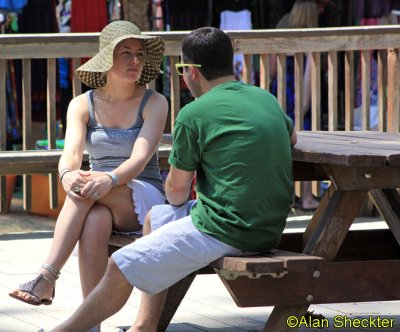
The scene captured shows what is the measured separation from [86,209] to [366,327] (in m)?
1.48

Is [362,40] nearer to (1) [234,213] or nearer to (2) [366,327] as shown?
(2) [366,327]

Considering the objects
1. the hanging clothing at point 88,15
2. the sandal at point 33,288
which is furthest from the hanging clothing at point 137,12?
the sandal at point 33,288

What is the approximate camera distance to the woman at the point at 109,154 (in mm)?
5359

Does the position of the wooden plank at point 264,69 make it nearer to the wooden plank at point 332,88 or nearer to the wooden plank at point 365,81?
the wooden plank at point 332,88

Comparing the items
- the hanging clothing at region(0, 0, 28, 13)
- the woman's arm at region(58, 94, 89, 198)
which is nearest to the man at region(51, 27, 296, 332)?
the woman's arm at region(58, 94, 89, 198)

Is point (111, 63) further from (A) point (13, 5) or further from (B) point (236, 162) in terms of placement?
(A) point (13, 5)

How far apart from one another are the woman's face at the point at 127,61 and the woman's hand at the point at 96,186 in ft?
1.81

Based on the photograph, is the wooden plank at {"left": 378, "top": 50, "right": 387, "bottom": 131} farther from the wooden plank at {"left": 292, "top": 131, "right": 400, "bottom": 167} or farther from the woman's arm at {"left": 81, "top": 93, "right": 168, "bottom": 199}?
the woman's arm at {"left": 81, "top": 93, "right": 168, "bottom": 199}

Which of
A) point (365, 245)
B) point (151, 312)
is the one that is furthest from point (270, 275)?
point (365, 245)

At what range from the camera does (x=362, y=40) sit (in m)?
9.09

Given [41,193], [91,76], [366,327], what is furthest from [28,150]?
[366,327]

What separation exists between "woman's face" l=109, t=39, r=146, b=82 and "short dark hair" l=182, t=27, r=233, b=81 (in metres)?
0.84

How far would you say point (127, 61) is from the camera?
5738 millimetres

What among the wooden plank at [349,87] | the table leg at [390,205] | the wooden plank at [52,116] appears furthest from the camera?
the wooden plank at [349,87]
